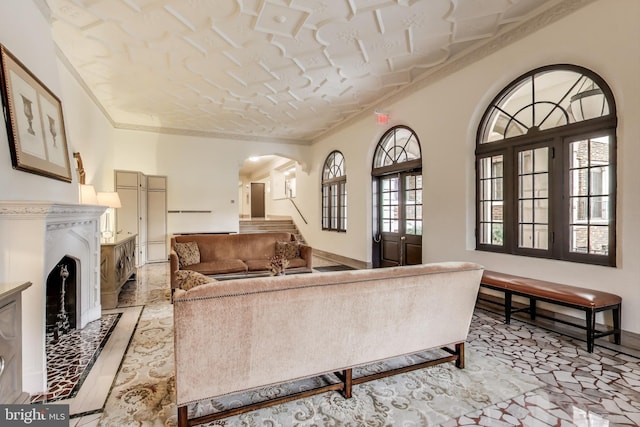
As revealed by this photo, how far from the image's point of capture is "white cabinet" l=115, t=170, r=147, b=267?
6684 mm

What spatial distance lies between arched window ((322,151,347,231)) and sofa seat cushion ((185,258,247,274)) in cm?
328

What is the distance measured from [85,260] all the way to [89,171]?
2.71 m

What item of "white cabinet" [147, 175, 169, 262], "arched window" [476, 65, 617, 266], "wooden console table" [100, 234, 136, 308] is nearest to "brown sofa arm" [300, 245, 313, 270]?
"arched window" [476, 65, 617, 266]

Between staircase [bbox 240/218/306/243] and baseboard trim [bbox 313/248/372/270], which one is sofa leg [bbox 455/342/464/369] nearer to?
baseboard trim [bbox 313/248/372/270]

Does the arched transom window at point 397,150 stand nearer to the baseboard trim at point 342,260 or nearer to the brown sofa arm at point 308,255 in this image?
the baseboard trim at point 342,260

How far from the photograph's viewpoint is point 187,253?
16.0ft

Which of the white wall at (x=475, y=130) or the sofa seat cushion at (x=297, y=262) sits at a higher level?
the white wall at (x=475, y=130)

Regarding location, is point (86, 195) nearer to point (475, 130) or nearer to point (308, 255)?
point (308, 255)

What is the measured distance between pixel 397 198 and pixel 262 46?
355cm

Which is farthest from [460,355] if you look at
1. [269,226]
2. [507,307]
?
[269,226]

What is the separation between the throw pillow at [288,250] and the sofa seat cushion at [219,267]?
739 mm

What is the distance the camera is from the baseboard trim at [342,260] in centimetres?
675

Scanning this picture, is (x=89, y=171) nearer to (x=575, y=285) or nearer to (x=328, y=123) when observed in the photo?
(x=328, y=123)

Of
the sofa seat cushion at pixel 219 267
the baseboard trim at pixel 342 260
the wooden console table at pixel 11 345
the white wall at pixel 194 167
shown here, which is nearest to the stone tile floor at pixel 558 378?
the wooden console table at pixel 11 345
